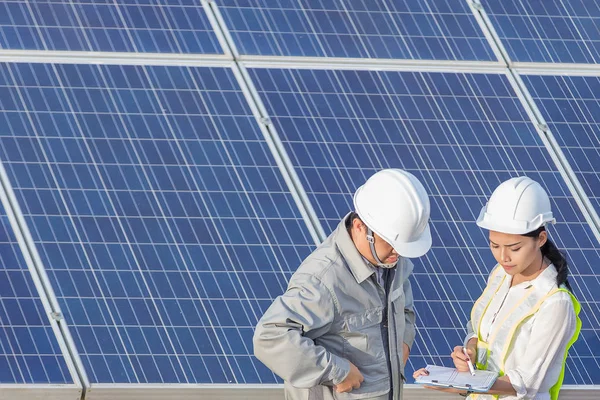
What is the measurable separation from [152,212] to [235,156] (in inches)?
32.8

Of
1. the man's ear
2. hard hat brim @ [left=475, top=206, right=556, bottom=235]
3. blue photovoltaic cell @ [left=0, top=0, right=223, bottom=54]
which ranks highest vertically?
blue photovoltaic cell @ [left=0, top=0, right=223, bottom=54]

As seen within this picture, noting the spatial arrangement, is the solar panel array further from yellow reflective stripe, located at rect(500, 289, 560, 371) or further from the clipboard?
yellow reflective stripe, located at rect(500, 289, 560, 371)

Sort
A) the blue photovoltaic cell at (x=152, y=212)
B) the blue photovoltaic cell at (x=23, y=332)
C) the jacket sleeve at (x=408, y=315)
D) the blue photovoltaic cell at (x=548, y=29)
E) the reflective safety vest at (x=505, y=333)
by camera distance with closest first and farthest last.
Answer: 1. the reflective safety vest at (x=505, y=333)
2. the jacket sleeve at (x=408, y=315)
3. the blue photovoltaic cell at (x=23, y=332)
4. the blue photovoltaic cell at (x=152, y=212)
5. the blue photovoltaic cell at (x=548, y=29)

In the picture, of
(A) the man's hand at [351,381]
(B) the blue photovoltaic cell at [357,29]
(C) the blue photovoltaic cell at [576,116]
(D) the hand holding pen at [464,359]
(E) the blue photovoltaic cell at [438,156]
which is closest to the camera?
(A) the man's hand at [351,381]

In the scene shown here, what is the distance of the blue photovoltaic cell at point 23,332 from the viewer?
23.1ft

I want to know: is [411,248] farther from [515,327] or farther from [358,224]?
[515,327]

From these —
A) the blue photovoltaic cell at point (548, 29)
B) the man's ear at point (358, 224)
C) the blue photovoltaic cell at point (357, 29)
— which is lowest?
the man's ear at point (358, 224)

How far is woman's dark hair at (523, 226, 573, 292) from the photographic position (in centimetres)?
566

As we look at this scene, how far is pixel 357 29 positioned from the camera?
9570 mm

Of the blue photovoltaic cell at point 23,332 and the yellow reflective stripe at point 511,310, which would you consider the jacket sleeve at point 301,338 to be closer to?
the yellow reflective stripe at point 511,310

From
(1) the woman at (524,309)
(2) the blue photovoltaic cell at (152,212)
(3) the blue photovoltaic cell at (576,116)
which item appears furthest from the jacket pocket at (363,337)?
(3) the blue photovoltaic cell at (576,116)

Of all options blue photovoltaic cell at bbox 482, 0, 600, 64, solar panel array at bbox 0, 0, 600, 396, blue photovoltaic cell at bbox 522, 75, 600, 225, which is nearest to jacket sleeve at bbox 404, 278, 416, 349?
solar panel array at bbox 0, 0, 600, 396

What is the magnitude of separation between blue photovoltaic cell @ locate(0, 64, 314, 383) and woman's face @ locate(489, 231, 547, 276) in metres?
2.25

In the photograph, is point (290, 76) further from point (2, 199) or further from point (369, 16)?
point (2, 199)
